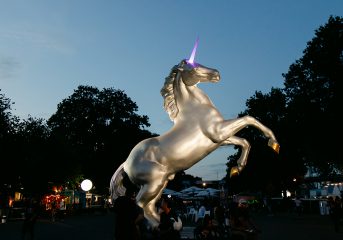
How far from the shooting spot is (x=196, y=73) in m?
7.54

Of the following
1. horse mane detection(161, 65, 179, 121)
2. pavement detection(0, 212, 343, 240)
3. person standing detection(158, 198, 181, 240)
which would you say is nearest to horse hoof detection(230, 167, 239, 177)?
horse mane detection(161, 65, 179, 121)

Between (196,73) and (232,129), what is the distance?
3.97ft

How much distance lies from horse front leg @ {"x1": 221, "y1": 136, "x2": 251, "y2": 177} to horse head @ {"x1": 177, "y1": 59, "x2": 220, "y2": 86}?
1.14 m

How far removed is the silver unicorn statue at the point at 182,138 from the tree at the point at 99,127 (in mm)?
38821

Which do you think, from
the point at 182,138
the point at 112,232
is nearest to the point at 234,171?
the point at 182,138

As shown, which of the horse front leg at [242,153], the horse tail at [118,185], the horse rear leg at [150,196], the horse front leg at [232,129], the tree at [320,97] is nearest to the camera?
the horse front leg at [232,129]

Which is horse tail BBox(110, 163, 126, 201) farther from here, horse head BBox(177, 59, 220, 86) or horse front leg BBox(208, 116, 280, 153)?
horse head BBox(177, 59, 220, 86)

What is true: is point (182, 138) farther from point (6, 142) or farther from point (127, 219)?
point (6, 142)

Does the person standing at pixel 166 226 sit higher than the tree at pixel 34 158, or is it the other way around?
the tree at pixel 34 158

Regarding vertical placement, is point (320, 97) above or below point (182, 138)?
above

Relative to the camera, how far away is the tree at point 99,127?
4866 cm

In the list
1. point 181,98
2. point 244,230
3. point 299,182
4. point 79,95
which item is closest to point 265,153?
point 299,182

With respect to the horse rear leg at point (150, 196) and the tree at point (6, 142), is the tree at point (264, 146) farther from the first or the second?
the horse rear leg at point (150, 196)

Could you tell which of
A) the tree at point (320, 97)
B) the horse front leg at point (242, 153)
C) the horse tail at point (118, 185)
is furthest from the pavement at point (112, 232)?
the tree at point (320, 97)
